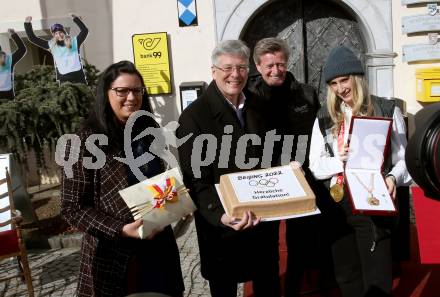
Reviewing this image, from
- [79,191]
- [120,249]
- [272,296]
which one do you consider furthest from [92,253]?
[272,296]

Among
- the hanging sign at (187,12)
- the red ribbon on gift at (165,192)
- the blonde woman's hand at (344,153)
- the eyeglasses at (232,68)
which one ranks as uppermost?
the hanging sign at (187,12)

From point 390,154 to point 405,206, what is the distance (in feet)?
5.03

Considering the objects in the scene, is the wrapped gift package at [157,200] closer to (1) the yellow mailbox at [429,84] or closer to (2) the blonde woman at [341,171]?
(2) the blonde woman at [341,171]

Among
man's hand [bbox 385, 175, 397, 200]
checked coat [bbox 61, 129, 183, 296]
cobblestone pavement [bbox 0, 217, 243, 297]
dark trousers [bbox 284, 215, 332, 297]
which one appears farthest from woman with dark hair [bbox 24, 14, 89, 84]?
man's hand [bbox 385, 175, 397, 200]

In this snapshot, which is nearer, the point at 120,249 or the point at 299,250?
the point at 120,249

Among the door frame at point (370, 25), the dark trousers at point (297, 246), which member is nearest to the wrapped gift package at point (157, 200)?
the dark trousers at point (297, 246)

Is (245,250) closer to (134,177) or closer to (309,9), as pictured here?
(134,177)

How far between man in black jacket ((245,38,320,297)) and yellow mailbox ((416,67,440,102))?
3.54 m

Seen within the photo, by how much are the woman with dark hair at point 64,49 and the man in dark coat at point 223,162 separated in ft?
13.7

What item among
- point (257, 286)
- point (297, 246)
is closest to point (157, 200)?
point (257, 286)

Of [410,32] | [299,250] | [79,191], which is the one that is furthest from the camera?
[410,32]

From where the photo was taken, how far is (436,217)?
2.36 metres

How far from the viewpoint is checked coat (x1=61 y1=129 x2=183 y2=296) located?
7.39 ft

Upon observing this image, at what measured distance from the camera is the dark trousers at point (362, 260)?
2727 mm
